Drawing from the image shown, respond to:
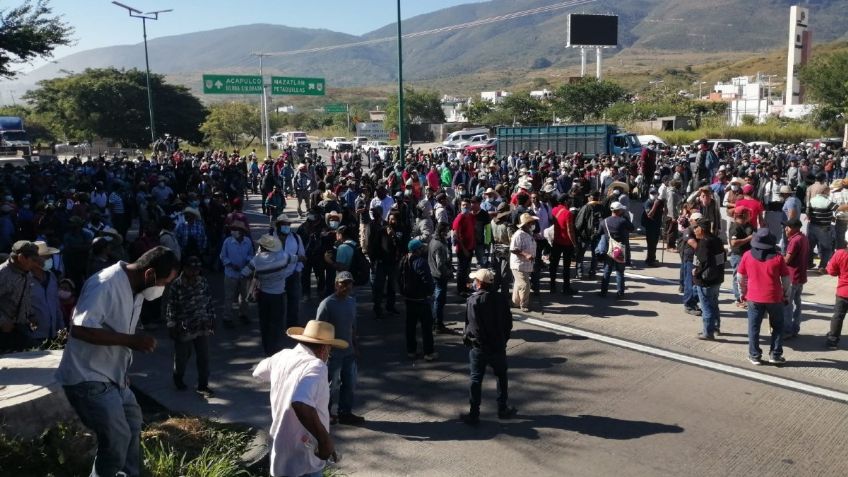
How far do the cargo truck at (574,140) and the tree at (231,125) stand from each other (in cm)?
3536

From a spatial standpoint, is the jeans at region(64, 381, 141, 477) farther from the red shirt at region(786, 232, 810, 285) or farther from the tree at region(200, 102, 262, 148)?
the tree at region(200, 102, 262, 148)

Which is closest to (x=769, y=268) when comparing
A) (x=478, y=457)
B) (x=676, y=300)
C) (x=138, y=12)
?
(x=676, y=300)

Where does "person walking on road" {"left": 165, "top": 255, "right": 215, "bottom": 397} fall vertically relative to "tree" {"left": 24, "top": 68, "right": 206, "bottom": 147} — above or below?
below

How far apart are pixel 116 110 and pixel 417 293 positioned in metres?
58.9

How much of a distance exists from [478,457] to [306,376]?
2.60 m

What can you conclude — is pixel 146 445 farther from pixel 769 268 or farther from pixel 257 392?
pixel 769 268

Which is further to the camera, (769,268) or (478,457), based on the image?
(769,268)

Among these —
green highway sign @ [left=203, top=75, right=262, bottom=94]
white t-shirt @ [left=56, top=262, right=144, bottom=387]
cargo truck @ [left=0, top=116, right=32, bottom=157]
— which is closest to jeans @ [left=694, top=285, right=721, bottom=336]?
white t-shirt @ [left=56, top=262, right=144, bottom=387]

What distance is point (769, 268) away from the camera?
7.86 meters

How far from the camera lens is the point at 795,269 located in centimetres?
881

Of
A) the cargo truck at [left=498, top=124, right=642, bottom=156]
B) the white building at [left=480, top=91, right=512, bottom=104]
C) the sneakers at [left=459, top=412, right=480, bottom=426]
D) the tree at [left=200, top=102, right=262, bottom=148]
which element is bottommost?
the sneakers at [left=459, top=412, right=480, bottom=426]

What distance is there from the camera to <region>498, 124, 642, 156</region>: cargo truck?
3241 cm

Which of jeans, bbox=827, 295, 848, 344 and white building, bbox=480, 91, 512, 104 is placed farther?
white building, bbox=480, 91, 512, 104

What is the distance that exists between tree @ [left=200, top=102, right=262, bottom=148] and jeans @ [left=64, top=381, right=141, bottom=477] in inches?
2434
